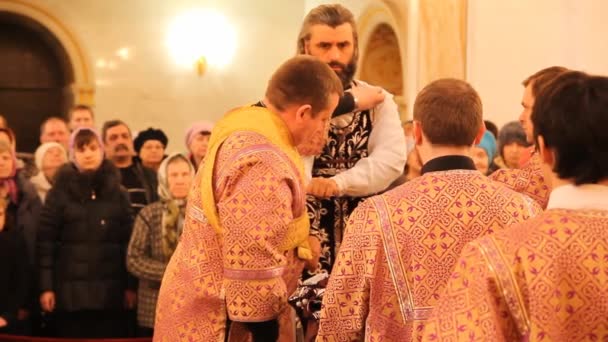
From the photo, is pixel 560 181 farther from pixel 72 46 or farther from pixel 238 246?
pixel 72 46

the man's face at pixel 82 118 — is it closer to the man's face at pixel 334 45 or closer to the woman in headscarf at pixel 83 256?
the woman in headscarf at pixel 83 256

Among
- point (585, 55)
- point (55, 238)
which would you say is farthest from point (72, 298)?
point (585, 55)

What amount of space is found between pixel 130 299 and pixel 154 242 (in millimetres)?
413

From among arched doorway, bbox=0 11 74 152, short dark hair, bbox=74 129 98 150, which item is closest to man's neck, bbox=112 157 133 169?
short dark hair, bbox=74 129 98 150

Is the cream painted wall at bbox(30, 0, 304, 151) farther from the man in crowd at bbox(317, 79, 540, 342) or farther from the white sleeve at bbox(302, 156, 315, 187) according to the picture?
the man in crowd at bbox(317, 79, 540, 342)

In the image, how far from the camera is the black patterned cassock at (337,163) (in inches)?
153

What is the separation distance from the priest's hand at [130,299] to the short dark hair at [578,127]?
161 inches

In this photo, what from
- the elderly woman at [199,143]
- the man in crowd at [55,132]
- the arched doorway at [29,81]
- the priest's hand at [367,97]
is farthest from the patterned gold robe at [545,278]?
the arched doorway at [29,81]

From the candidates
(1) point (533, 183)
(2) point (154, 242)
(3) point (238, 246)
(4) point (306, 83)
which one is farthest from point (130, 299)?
(1) point (533, 183)

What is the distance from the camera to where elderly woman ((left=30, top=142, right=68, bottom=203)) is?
717cm

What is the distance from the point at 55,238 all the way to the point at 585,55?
4.68 metres

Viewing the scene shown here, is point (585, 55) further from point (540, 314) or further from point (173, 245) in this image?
point (540, 314)

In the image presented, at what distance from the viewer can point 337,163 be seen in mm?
3902

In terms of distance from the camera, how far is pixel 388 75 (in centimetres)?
1198
